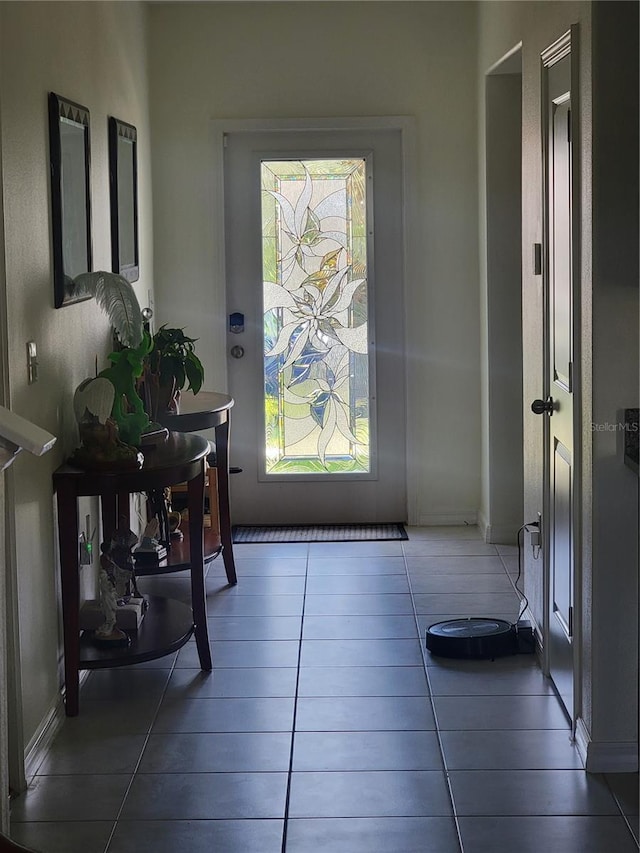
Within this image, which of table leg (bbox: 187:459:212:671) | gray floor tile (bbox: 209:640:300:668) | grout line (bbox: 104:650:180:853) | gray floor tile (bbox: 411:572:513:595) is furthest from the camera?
gray floor tile (bbox: 411:572:513:595)

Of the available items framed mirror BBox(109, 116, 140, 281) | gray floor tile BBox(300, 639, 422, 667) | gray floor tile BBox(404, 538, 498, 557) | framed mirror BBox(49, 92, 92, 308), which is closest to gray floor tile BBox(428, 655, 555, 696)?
gray floor tile BBox(300, 639, 422, 667)

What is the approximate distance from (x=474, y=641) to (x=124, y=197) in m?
2.30

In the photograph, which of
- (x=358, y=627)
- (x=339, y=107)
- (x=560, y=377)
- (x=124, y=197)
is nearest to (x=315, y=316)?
(x=339, y=107)

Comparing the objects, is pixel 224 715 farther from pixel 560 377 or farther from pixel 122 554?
pixel 560 377

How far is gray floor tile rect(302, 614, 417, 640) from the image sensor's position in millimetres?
4102

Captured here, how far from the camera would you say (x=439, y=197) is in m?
5.54

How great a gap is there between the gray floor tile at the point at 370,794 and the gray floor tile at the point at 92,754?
1.59ft

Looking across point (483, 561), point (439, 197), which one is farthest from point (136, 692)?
point (439, 197)

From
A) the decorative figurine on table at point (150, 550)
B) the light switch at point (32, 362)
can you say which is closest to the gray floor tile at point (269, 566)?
the decorative figurine on table at point (150, 550)

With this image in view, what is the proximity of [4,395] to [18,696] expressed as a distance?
780 millimetres

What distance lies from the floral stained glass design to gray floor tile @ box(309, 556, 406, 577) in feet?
2.44

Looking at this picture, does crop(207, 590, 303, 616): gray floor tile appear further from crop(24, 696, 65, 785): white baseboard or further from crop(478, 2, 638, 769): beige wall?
crop(478, 2, 638, 769): beige wall

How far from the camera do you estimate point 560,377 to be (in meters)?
3.40

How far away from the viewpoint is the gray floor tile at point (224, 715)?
332 centimetres
